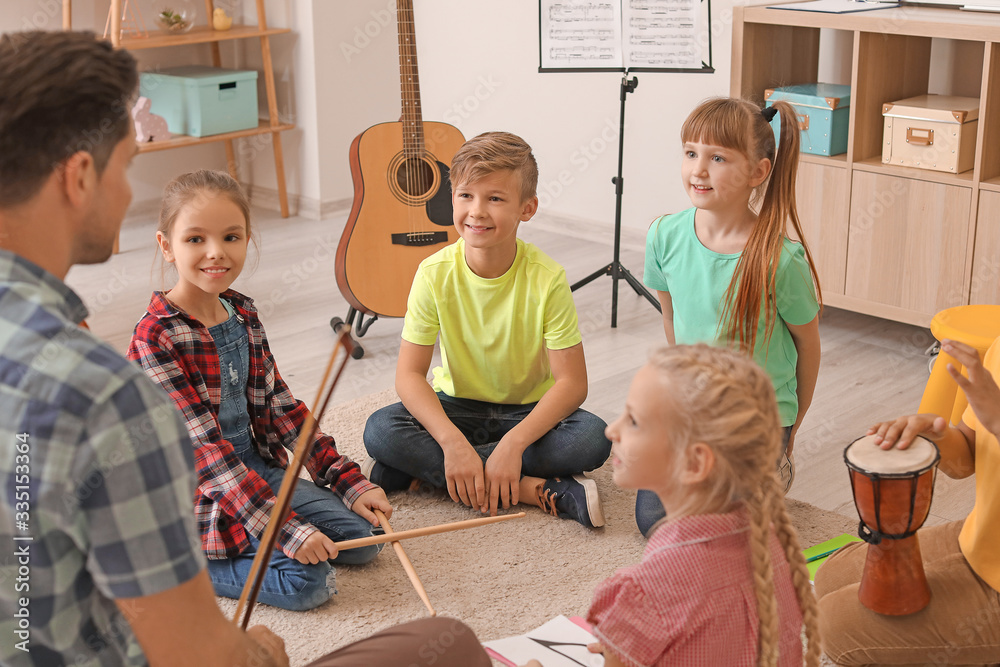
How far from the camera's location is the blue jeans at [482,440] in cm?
203

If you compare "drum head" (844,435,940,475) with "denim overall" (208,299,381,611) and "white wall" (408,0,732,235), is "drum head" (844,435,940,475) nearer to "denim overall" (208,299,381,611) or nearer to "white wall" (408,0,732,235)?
"denim overall" (208,299,381,611)

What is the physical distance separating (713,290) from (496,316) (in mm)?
429

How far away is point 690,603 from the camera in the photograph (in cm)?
104

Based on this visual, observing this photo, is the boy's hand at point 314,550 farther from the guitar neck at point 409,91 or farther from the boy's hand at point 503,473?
the guitar neck at point 409,91

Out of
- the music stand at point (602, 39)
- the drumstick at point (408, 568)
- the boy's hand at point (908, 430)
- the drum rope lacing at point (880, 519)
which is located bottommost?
the drumstick at point (408, 568)

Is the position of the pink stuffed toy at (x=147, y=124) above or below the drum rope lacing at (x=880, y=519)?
above

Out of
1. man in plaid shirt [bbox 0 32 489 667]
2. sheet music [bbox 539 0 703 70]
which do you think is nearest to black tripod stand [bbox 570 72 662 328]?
sheet music [bbox 539 0 703 70]

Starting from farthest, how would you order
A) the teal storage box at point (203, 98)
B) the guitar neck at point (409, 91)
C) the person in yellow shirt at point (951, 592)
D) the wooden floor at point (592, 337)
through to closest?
the teal storage box at point (203, 98) → the guitar neck at point (409, 91) → the wooden floor at point (592, 337) → the person in yellow shirt at point (951, 592)

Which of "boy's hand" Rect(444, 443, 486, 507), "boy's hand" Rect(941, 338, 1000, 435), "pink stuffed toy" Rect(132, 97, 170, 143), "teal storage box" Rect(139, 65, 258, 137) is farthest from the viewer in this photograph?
"teal storage box" Rect(139, 65, 258, 137)

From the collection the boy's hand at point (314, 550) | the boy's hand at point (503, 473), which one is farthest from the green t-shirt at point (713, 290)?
the boy's hand at point (314, 550)

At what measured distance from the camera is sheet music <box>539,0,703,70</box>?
109 inches

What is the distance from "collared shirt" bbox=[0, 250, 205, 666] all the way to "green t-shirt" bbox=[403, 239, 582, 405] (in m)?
1.23

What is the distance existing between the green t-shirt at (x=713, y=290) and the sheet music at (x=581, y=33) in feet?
3.20

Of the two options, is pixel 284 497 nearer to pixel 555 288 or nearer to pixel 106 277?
pixel 555 288
